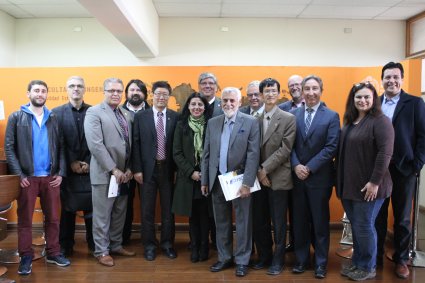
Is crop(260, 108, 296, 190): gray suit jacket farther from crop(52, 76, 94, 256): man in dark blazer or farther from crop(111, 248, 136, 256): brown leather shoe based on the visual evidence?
crop(52, 76, 94, 256): man in dark blazer

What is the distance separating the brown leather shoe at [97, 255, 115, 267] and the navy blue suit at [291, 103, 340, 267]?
1.70 m

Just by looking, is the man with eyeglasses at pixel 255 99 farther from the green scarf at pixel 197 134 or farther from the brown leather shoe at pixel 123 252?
the brown leather shoe at pixel 123 252

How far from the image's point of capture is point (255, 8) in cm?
556

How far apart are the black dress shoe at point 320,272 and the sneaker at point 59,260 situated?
223cm

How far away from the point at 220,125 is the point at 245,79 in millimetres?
1594

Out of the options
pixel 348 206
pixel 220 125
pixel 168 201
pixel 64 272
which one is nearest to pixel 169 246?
pixel 168 201

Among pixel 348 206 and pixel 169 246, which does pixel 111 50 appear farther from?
pixel 348 206

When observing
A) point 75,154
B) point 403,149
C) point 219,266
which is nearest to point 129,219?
point 75,154

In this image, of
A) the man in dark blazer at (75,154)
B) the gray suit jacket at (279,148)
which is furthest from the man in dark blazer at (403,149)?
the man in dark blazer at (75,154)

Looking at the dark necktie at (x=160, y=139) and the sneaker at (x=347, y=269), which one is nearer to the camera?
the sneaker at (x=347, y=269)

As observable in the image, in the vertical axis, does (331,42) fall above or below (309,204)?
above

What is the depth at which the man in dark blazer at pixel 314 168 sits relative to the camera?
2.99 meters

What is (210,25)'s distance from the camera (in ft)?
20.0

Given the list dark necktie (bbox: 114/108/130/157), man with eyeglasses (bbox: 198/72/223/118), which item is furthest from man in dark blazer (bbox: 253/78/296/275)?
dark necktie (bbox: 114/108/130/157)
